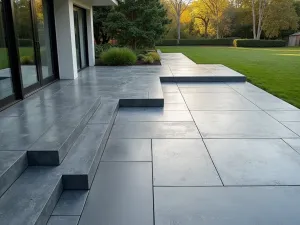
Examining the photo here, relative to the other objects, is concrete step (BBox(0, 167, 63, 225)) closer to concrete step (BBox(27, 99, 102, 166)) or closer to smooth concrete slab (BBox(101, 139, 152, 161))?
concrete step (BBox(27, 99, 102, 166))

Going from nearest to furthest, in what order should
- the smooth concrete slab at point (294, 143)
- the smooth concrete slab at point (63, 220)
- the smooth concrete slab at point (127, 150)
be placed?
the smooth concrete slab at point (63, 220)
the smooth concrete slab at point (127, 150)
the smooth concrete slab at point (294, 143)

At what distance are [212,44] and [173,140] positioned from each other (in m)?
31.7

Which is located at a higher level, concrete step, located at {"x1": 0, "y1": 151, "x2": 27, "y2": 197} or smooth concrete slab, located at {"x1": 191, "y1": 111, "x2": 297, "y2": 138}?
concrete step, located at {"x1": 0, "y1": 151, "x2": 27, "y2": 197}

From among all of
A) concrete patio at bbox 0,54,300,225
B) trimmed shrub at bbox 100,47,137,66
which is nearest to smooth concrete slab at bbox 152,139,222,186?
concrete patio at bbox 0,54,300,225

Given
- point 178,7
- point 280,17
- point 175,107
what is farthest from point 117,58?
point 280,17

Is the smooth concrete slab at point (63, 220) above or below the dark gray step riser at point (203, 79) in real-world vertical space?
below

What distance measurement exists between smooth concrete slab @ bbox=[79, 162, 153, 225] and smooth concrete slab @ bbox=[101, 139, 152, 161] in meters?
0.14

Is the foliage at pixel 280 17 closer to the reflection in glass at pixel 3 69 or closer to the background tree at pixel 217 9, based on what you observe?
the background tree at pixel 217 9

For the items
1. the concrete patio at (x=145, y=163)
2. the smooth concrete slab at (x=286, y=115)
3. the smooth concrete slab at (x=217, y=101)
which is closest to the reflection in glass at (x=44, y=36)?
the concrete patio at (x=145, y=163)

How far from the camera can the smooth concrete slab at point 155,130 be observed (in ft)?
13.5

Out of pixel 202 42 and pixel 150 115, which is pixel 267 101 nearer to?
pixel 150 115

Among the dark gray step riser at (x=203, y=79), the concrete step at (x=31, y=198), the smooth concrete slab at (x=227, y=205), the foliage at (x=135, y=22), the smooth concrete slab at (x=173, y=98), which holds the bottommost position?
the smooth concrete slab at (x=227, y=205)

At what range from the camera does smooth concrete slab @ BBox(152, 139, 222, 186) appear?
2879 mm

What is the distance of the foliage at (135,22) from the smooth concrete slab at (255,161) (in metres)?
12.0
